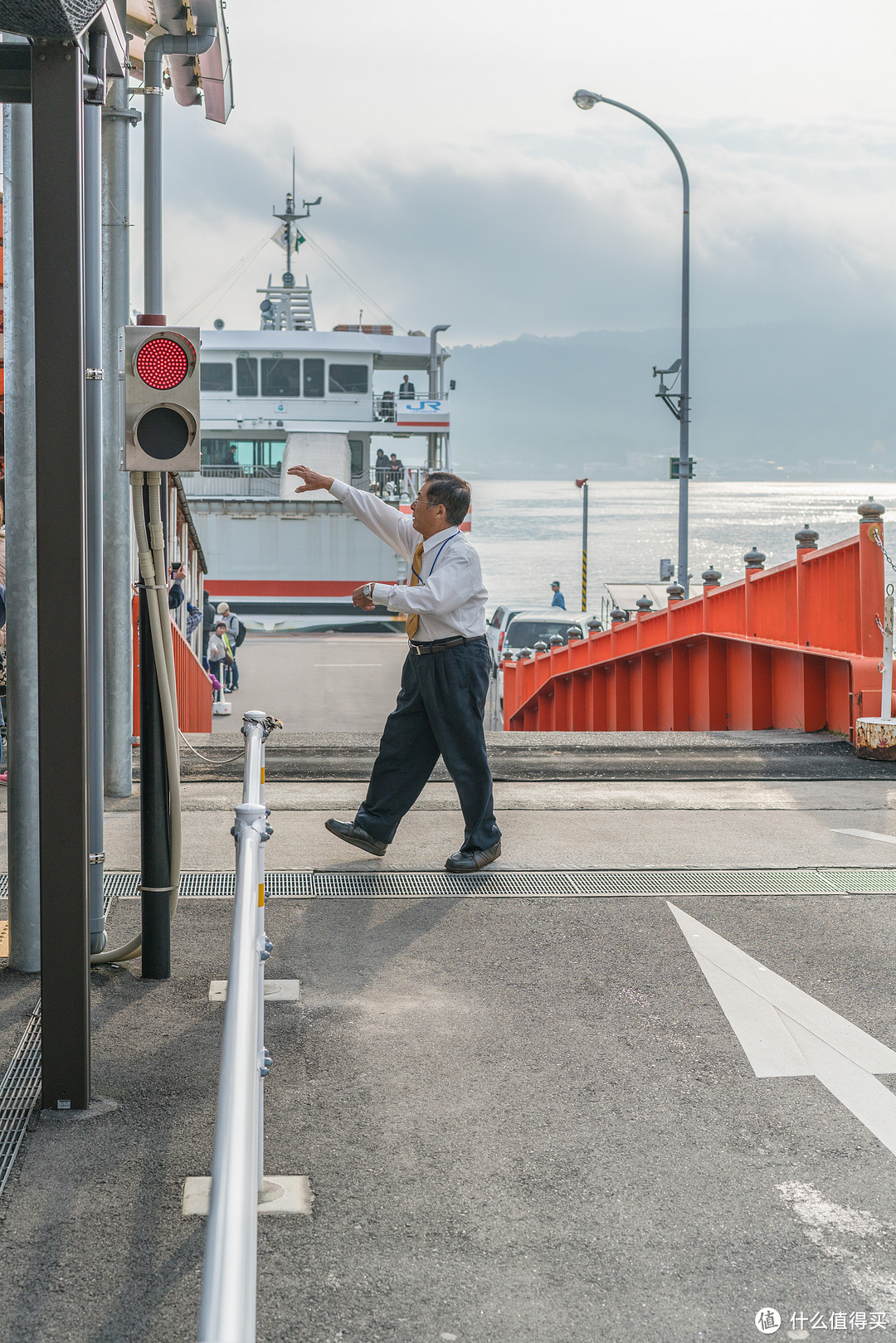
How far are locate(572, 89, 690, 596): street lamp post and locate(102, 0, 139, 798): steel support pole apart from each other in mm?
14976

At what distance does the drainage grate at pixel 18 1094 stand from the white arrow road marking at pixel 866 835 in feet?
15.0

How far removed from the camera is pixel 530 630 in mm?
23703

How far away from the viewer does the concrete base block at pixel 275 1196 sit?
9.20ft

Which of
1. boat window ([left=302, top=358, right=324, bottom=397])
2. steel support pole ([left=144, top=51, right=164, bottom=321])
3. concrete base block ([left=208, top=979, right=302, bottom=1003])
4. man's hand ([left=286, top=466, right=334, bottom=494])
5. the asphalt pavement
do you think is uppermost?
boat window ([left=302, top=358, right=324, bottom=397])

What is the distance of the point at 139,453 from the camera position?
4137 mm

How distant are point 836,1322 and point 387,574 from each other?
4369cm

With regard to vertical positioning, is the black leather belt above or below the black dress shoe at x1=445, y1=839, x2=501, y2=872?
above

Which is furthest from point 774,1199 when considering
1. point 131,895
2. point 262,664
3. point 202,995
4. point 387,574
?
point 387,574

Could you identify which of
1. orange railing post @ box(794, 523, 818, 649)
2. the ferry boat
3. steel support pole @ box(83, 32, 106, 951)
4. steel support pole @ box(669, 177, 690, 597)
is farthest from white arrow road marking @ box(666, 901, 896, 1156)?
the ferry boat

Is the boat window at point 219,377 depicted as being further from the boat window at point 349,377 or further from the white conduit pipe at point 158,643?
the white conduit pipe at point 158,643

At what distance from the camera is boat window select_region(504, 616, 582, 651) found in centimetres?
2338

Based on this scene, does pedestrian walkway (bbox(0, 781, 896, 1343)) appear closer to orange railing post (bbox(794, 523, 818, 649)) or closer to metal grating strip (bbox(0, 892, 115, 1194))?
metal grating strip (bbox(0, 892, 115, 1194))

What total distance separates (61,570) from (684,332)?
64.1 feet

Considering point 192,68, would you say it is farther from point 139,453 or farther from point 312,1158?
point 312,1158
